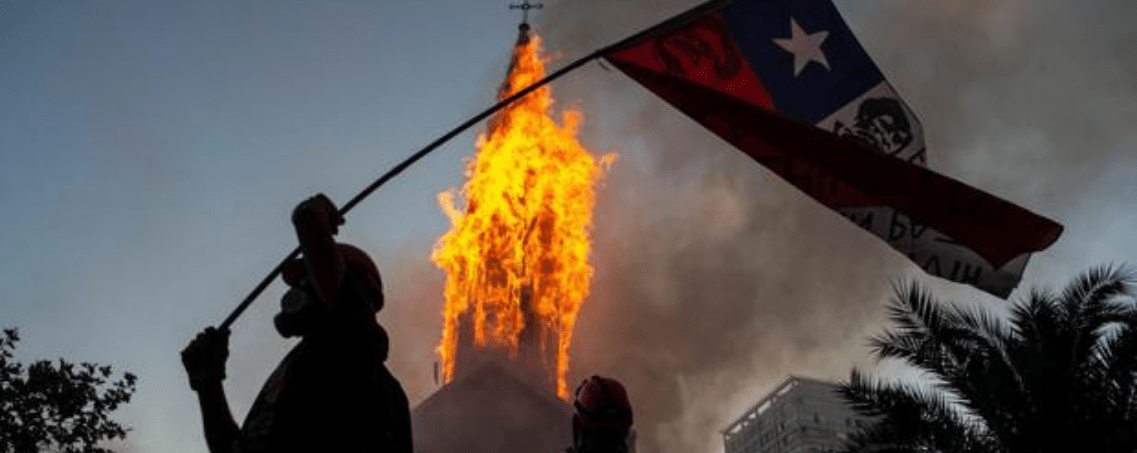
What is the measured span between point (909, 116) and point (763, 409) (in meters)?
98.8

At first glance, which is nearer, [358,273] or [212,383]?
[358,273]

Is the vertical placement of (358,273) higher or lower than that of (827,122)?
lower

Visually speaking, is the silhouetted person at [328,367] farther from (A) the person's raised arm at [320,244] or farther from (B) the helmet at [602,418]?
(B) the helmet at [602,418]

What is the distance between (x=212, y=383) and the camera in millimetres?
4039

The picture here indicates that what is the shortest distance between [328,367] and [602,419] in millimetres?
2328

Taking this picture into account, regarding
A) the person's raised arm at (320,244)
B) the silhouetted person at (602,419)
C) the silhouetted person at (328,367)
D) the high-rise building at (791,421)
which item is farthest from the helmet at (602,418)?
the high-rise building at (791,421)

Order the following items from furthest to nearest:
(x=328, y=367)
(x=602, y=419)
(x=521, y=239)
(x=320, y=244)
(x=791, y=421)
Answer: (x=791, y=421), (x=521, y=239), (x=602, y=419), (x=328, y=367), (x=320, y=244)

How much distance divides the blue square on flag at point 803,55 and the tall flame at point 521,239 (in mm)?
21779

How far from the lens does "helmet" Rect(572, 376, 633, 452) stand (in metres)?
5.62

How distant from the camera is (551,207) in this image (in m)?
31.9

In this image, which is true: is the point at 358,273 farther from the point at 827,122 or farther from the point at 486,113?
the point at 827,122

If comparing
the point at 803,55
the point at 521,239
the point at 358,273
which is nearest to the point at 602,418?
the point at 358,273

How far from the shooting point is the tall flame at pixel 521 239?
3056cm

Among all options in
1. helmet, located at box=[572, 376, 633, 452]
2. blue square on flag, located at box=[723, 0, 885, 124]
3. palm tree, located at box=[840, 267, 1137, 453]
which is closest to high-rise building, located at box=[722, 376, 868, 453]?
palm tree, located at box=[840, 267, 1137, 453]
